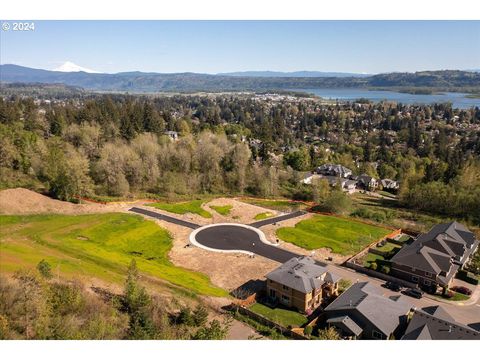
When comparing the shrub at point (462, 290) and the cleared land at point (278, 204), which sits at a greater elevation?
the cleared land at point (278, 204)

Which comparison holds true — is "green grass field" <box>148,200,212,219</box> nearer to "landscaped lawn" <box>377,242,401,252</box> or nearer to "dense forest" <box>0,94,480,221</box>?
"dense forest" <box>0,94,480,221</box>

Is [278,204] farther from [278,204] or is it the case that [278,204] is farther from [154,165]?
[154,165]

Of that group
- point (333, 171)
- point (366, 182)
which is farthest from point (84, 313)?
point (366, 182)

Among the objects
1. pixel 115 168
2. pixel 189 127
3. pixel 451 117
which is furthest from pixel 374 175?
pixel 451 117

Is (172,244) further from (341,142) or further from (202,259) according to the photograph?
(341,142)

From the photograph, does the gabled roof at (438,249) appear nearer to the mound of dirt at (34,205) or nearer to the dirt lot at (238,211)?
the dirt lot at (238,211)

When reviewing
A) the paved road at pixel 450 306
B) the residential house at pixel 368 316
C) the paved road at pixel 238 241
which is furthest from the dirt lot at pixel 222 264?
the residential house at pixel 368 316

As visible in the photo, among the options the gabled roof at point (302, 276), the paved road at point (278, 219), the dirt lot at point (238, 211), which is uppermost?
the gabled roof at point (302, 276)
